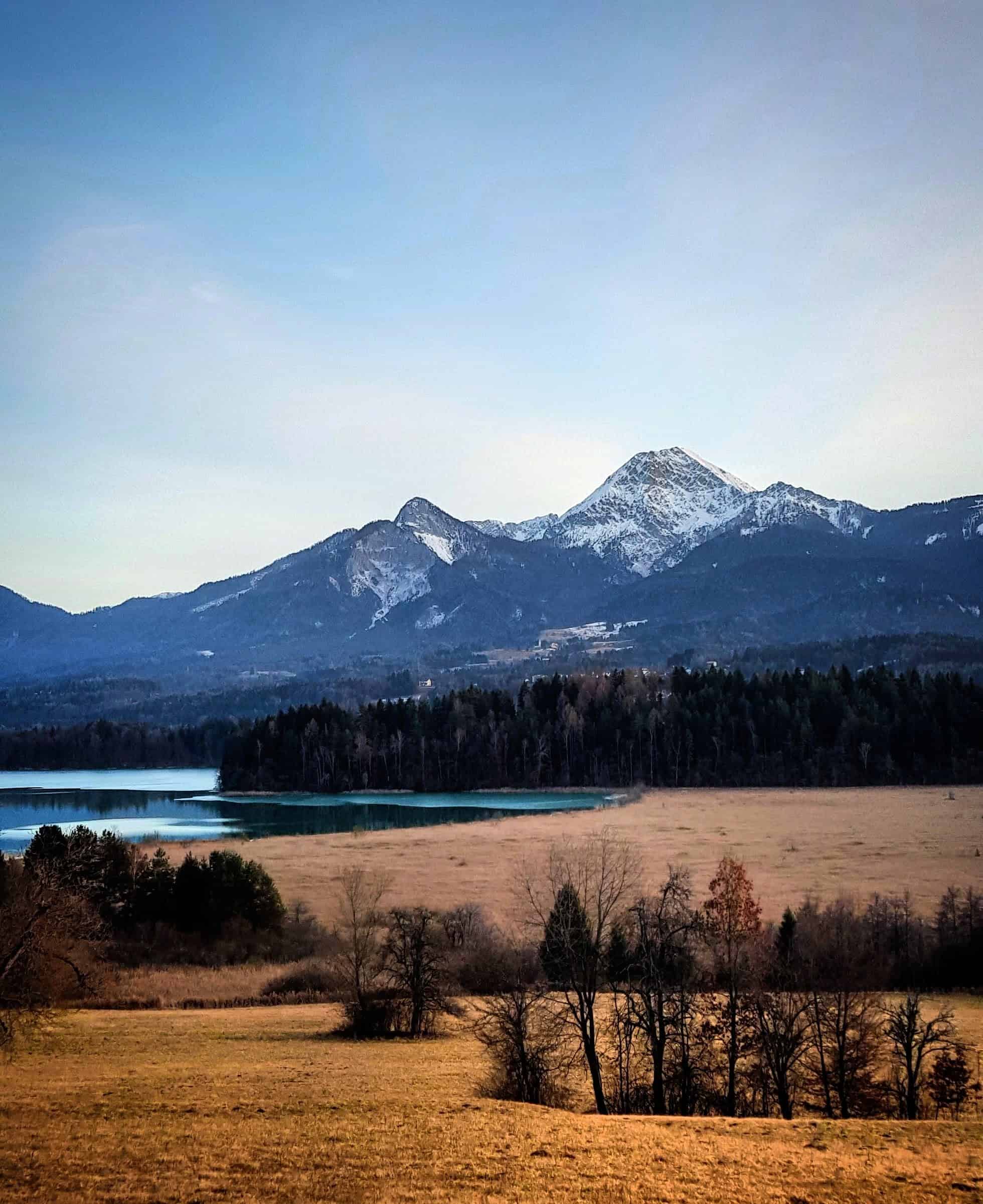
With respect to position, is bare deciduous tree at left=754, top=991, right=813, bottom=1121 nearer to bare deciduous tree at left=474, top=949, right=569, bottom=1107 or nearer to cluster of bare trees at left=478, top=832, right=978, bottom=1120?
cluster of bare trees at left=478, top=832, right=978, bottom=1120

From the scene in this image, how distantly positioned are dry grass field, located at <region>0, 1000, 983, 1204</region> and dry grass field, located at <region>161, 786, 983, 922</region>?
1179 inches

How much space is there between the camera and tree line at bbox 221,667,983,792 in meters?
135

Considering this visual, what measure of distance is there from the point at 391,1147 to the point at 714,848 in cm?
6183

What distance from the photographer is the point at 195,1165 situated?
16.8 metres

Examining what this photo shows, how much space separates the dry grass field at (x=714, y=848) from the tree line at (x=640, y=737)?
1947cm

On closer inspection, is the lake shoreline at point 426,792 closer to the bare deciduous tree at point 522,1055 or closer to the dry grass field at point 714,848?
the dry grass field at point 714,848

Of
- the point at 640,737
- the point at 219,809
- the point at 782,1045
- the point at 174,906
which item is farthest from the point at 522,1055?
the point at 640,737

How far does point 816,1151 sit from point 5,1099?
57.5 ft

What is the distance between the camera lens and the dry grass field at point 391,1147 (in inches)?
625

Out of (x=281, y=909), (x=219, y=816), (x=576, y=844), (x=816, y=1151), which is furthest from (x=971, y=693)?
(x=816, y=1151)

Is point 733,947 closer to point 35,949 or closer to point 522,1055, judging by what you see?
point 522,1055

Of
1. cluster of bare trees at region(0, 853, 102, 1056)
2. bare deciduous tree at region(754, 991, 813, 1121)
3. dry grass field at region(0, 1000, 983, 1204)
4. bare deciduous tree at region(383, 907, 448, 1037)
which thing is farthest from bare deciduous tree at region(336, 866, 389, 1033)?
bare deciduous tree at region(754, 991, 813, 1121)

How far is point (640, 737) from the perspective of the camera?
152 meters

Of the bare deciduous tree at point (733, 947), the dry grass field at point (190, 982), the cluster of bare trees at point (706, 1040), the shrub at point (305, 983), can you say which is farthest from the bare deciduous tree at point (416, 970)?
the bare deciduous tree at point (733, 947)
